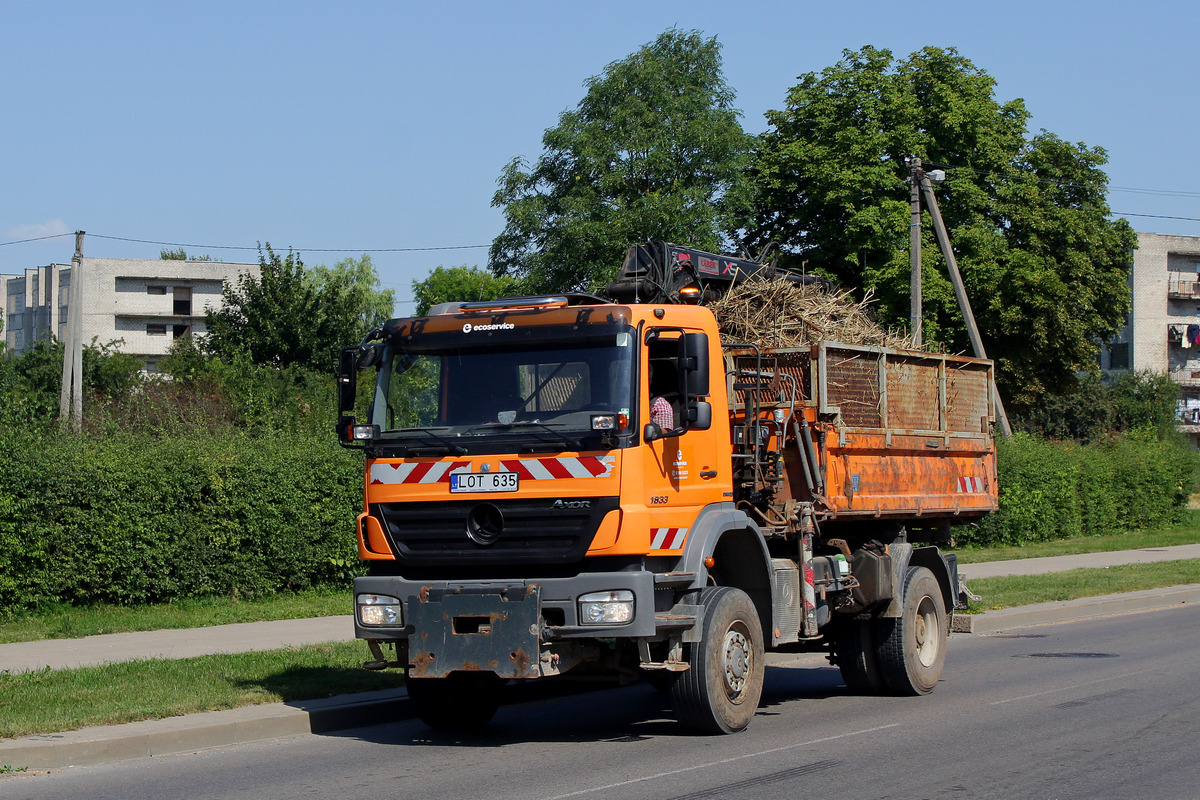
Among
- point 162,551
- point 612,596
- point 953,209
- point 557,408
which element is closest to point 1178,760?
point 612,596

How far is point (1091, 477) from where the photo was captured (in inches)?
1341

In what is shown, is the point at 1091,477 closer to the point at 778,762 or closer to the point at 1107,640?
the point at 1107,640

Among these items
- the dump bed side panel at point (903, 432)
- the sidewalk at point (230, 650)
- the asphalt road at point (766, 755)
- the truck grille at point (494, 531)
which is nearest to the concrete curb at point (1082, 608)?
the sidewalk at point (230, 650)

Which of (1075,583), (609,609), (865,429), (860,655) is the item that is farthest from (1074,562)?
(609,609)

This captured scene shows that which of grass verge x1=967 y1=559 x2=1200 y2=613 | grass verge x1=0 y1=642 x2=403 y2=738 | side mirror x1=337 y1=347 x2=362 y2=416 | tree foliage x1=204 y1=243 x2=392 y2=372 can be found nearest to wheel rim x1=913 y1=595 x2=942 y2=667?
grass verge x1=0 y1=642 x2=403 y2=738

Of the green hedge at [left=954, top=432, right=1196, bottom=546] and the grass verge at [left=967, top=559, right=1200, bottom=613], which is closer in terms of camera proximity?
the grass verge at [left=967, top=559, right=1200, bottom=613]

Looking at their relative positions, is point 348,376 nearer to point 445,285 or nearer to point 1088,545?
point 1088,545

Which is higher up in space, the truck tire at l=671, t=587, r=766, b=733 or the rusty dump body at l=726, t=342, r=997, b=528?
the rusty dump body at l=726, t=342, r=997, b=528

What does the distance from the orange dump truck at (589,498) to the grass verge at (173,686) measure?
1657 mm

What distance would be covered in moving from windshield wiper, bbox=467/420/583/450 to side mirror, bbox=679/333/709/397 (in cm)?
81

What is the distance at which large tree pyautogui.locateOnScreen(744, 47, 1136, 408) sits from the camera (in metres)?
35.2

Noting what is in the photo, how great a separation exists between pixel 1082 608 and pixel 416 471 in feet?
45.5

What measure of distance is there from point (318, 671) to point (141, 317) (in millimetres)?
78044

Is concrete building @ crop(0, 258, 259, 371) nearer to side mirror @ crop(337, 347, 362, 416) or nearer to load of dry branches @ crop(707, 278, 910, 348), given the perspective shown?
load of dry branches @ crop(707, 278, 910, 348)
